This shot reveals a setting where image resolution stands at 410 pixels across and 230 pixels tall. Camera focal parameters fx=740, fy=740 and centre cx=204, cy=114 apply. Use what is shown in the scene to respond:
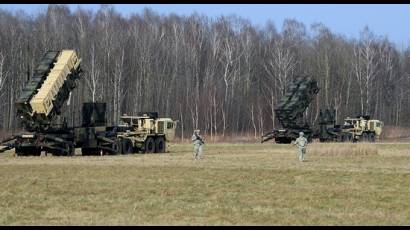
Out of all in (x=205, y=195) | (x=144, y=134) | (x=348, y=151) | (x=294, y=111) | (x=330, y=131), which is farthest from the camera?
(x=330, y=131)

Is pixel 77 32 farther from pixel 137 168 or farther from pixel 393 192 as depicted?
pixel 393 192

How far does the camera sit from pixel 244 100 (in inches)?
3317

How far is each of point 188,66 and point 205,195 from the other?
66.0m

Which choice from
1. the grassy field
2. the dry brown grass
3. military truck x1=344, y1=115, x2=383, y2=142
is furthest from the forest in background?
the grassy field

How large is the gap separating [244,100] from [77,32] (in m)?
20.7

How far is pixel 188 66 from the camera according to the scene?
82.6 meters

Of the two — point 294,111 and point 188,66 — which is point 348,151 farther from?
point 188,66

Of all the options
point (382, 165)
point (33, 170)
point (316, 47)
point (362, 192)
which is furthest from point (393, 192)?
point (316, 47)

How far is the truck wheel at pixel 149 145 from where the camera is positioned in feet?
138

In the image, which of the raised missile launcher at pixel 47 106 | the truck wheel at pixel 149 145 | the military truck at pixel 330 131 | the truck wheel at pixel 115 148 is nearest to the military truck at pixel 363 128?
the military truck at pixel 330 131

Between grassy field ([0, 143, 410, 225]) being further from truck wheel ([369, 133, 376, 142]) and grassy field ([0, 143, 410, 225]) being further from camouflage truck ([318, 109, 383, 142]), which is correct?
truck wheel ([369, 133, 376, 142])

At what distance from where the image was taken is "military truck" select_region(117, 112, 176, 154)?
40875 mm

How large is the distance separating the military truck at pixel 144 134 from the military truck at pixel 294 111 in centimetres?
1536

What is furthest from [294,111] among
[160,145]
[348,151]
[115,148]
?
[348,151]
